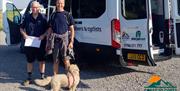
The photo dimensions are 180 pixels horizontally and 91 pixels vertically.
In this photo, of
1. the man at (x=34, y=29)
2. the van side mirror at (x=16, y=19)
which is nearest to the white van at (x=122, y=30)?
the man at (x=34, y=29)

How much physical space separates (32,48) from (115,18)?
6.00 ft

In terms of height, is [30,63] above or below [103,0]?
below

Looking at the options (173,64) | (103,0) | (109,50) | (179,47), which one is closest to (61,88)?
(109,50)

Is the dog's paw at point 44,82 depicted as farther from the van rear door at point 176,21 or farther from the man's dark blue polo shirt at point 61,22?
the van rear door at point 176,21

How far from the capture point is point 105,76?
9555mm

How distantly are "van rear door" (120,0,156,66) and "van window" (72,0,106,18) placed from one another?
62 cm

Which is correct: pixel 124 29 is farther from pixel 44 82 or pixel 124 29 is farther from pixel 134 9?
pixel 44 82

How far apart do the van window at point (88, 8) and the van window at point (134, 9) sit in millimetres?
541

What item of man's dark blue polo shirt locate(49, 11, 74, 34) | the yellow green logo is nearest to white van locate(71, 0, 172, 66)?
the yellow green logo

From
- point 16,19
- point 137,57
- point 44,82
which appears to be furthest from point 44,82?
point 16,19

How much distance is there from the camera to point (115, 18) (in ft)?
28.7

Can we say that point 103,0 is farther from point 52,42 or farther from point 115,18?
point 52,42

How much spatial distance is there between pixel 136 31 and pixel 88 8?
1.56m

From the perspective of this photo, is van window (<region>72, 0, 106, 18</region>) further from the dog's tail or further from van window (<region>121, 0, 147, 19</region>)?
the dog's tail
